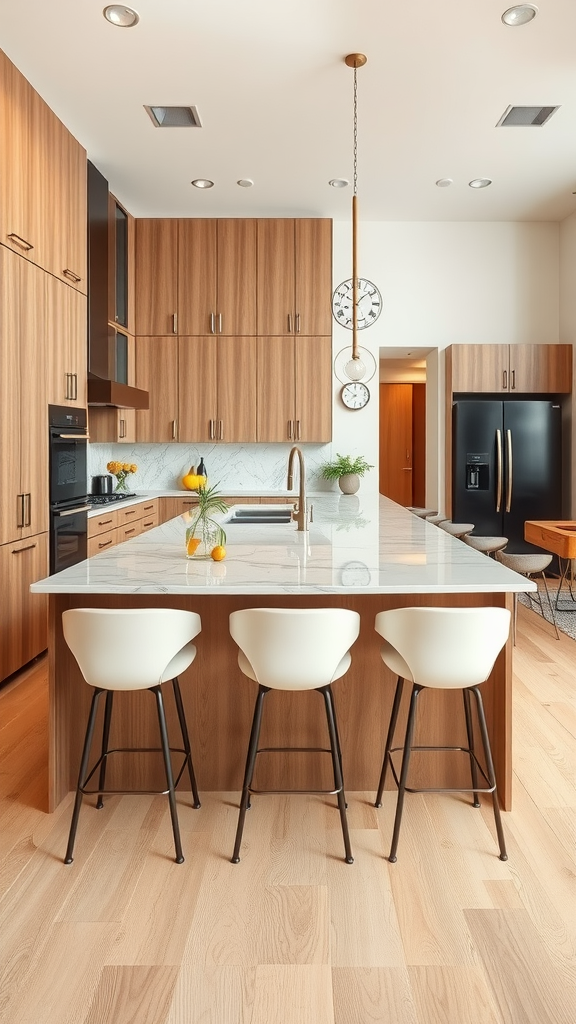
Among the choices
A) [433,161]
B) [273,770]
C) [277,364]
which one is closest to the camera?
[273,770]

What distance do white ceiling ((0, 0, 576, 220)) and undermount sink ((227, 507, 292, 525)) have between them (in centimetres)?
241

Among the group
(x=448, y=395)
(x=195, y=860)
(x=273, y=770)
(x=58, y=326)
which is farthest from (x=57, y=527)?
(x=448, y=395)

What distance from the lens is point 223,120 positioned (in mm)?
4523

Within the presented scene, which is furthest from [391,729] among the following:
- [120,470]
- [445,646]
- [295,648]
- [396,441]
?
[396,441]

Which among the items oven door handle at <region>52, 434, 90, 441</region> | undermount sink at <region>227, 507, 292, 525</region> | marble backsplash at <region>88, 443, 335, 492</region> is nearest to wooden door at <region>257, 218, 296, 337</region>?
marble backsplash at <region>88, 443, 335, 492</region>

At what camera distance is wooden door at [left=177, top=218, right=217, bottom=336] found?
253 inches

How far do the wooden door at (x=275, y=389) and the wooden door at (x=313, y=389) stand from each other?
54mm

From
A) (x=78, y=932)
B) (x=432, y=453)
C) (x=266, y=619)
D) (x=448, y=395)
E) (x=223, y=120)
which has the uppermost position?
(x=223, y=120)

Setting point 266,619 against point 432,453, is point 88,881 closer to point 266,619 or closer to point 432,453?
point 266,619

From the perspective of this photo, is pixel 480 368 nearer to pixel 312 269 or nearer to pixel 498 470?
pixel 498 470

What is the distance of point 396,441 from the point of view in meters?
10.5

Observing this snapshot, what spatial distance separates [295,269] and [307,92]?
2251 mm

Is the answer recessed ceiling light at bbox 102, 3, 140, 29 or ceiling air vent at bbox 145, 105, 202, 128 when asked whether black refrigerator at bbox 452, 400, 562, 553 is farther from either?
recessed ceiling light at bbox 102, 3, 140, 29

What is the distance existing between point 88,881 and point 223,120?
4.25m
